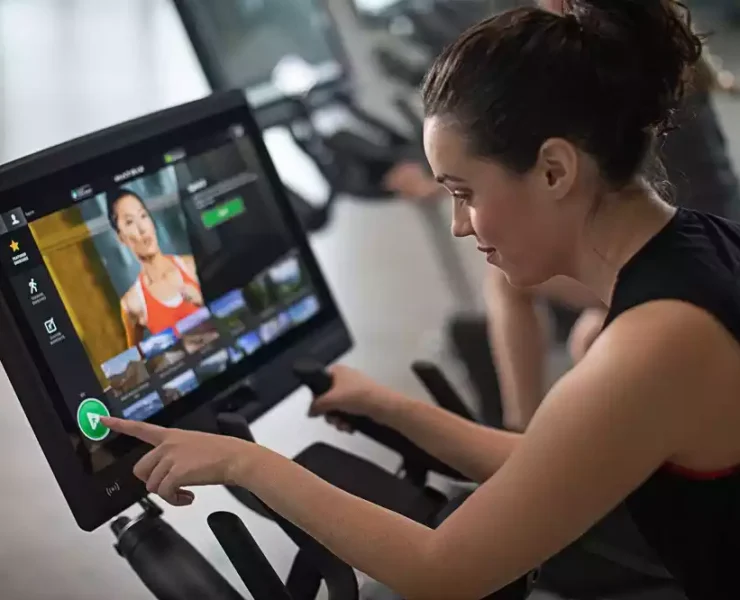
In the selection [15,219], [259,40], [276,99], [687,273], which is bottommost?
[687,273]

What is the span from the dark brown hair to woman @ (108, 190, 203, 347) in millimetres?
412

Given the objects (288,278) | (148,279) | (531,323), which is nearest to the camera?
(148,279)

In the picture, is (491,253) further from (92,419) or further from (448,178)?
(92,419)

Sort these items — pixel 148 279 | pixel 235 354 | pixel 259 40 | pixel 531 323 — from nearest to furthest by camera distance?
1. pixel 148 279
2. pixel 235 354
3. pixel 531 323
4. pixel 259 40

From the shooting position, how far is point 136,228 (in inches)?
47.6

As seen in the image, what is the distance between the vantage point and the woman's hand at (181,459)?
3.43 feet

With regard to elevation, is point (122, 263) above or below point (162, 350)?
above

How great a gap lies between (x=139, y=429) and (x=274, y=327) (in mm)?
330

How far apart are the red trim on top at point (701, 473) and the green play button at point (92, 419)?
65 cm

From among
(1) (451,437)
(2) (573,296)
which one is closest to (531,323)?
(2) (573,296)

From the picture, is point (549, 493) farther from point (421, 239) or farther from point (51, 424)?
point (421, 239)

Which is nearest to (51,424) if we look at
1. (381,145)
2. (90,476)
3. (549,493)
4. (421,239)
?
(90,476)

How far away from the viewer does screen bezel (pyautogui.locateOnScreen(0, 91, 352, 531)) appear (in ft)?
3.48

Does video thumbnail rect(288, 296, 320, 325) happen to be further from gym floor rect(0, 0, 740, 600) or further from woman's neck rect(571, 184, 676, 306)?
woman's neck rect(571, 184, 676, 306)
